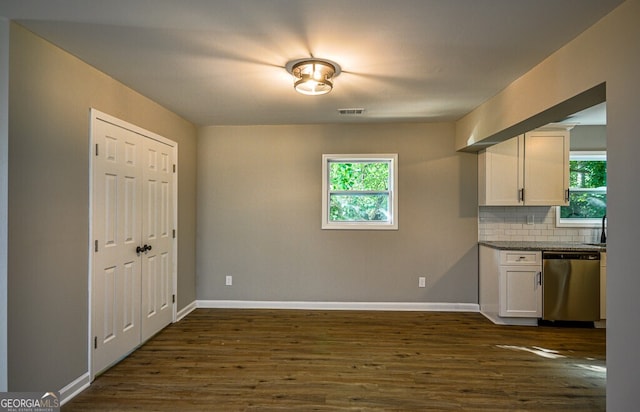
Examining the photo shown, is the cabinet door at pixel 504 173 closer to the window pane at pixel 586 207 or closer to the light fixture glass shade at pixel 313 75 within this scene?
the window pane at pixel 586 207

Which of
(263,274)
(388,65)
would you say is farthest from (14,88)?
(263,274)

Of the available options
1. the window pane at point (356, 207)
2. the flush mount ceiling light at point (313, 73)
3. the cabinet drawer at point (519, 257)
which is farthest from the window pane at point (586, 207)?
the flush mount ceiling light at point (313, 73)

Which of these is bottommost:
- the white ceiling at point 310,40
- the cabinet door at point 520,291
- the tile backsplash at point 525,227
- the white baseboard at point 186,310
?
the white baseboard at point 186,310

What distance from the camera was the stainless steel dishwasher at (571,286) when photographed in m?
3.72

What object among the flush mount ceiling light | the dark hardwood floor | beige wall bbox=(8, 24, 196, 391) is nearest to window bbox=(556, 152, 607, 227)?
the dark hardwood floor

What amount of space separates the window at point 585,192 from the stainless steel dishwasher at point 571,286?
0.77 meters

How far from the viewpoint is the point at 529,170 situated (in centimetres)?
411

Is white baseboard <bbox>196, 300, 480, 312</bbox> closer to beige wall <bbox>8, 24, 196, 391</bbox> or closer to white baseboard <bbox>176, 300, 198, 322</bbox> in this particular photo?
white baseboard <bbox>176, 300, 198, 322</bbox>

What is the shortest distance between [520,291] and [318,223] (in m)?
2.53

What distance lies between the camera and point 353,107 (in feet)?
12.1

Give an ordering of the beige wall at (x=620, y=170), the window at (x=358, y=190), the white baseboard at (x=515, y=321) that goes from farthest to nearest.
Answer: the window at (x=358, y=190), the white baseboard at (x=515, y=321), the beige wall at (x=620, y=170)

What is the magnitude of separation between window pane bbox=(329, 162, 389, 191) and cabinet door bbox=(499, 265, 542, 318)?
1.80 meters

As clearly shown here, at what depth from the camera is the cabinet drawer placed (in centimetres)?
381

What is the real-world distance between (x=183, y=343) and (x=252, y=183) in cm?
211
